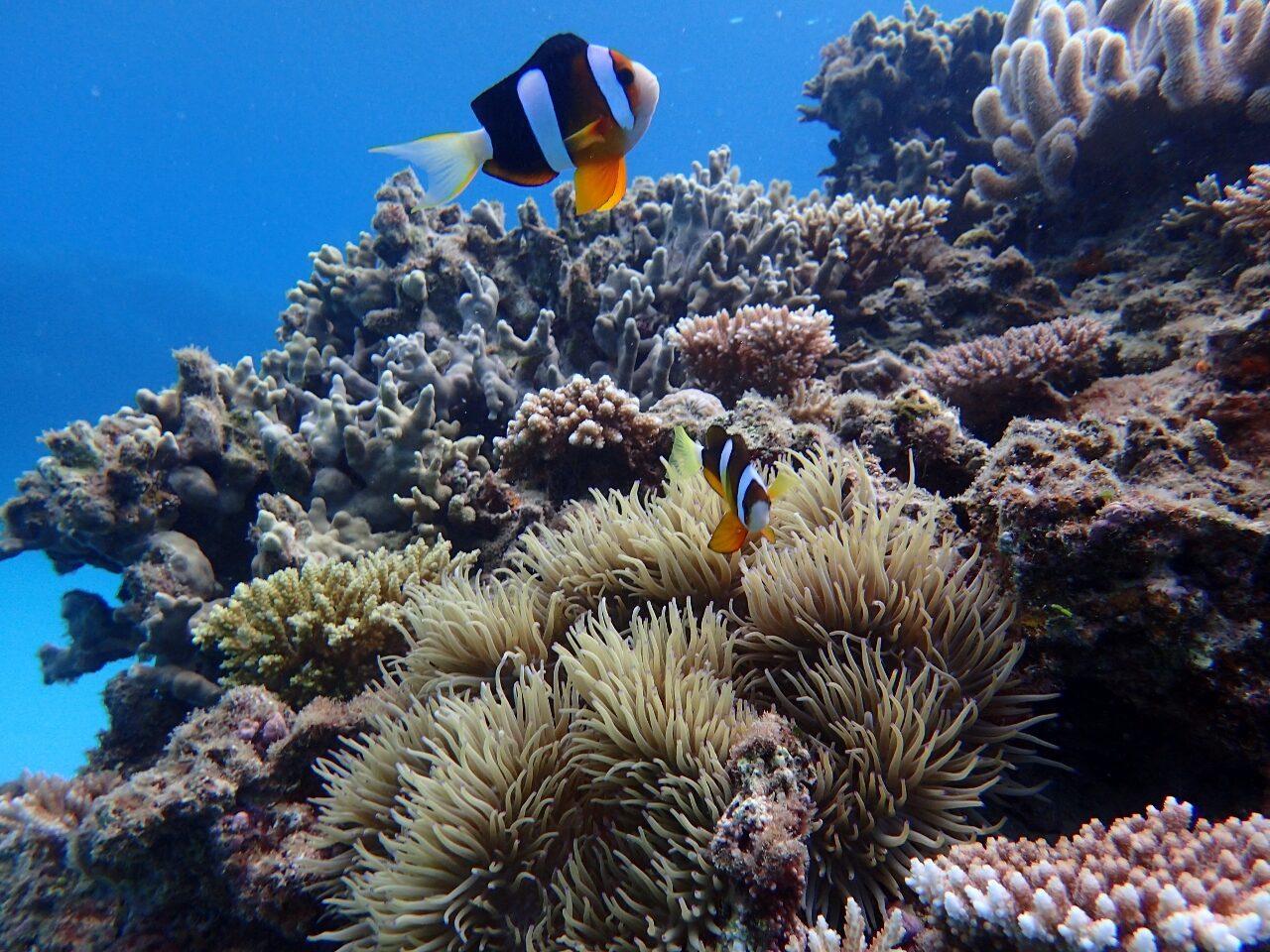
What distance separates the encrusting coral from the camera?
187cm

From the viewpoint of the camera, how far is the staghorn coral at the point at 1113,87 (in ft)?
16.6

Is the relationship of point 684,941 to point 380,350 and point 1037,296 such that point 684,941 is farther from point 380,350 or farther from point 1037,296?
point 380,350

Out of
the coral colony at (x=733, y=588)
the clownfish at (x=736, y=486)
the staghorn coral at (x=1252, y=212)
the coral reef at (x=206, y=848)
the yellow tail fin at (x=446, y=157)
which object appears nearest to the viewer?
the coral colony at (x=733, y=588)

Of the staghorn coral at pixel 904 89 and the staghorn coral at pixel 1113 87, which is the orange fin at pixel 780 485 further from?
the staghorn coral at pixel 904 89

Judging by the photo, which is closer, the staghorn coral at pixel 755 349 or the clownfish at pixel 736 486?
the clownfish at pixel 736 486

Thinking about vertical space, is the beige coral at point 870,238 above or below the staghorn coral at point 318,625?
above

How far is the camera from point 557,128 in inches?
80.1

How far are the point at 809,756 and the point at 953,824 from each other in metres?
0.45

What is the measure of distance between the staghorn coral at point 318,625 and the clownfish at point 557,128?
2.41m

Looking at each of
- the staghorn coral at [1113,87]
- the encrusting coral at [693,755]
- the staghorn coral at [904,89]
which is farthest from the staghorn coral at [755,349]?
the staghorn coral at [904,89]

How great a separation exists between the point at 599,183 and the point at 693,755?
1837mm

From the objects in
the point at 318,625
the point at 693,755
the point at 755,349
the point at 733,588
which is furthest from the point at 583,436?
the point at 693,755

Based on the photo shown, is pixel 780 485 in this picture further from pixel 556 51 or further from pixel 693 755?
pixel 556 51

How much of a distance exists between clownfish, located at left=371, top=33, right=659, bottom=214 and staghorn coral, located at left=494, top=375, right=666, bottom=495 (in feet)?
6.57
